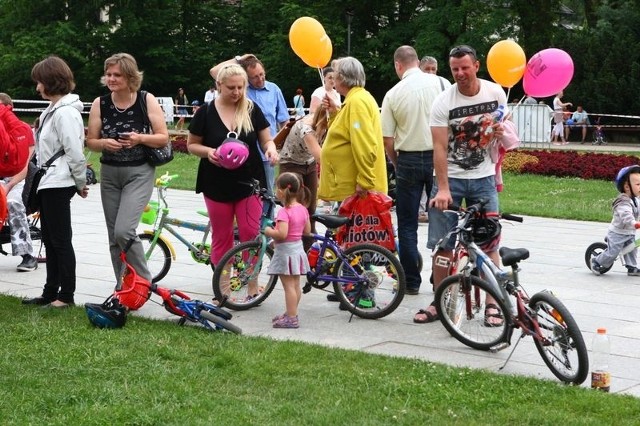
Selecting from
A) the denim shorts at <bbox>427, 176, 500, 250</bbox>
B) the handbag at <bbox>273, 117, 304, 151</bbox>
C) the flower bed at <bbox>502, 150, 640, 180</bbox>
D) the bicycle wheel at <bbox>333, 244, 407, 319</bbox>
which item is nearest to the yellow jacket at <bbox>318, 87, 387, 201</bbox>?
the bicycle wheel at <bbox>333, 244, 407, 319</bbox>

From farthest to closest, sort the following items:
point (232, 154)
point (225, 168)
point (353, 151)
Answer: point (353, 151) → point (225, 168) → point (232, 154)

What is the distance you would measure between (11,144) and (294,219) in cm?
210

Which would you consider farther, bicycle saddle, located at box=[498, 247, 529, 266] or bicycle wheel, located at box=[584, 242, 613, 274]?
bicycle wheel, located at box=[584, 242, 613, 274]

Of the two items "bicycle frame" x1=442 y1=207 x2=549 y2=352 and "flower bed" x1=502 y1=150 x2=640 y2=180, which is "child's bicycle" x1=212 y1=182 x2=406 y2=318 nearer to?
"bicycle frame" x1=442 y1=207 x2=549 y2=352

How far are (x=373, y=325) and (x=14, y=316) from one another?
2654 millimetres

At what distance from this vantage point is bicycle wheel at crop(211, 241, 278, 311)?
28.7 feet

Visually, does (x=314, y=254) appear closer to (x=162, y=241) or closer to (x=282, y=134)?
(x=282, y=134)

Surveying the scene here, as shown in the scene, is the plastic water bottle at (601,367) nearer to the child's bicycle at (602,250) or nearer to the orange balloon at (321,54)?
the child's bicycle at (602,250)

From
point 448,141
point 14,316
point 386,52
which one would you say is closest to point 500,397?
point 448,141

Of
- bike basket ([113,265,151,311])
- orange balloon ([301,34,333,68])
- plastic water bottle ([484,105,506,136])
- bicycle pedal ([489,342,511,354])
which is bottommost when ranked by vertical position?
bicycle pedal ([489,342,511,354])

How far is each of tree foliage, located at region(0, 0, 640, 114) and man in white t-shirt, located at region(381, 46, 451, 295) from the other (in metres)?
29.0

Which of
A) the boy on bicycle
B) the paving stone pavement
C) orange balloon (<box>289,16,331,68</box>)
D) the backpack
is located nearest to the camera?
the paving stone pavement

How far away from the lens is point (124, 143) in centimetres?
852

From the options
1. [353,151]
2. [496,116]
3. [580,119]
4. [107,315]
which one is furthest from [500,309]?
[580,119]
